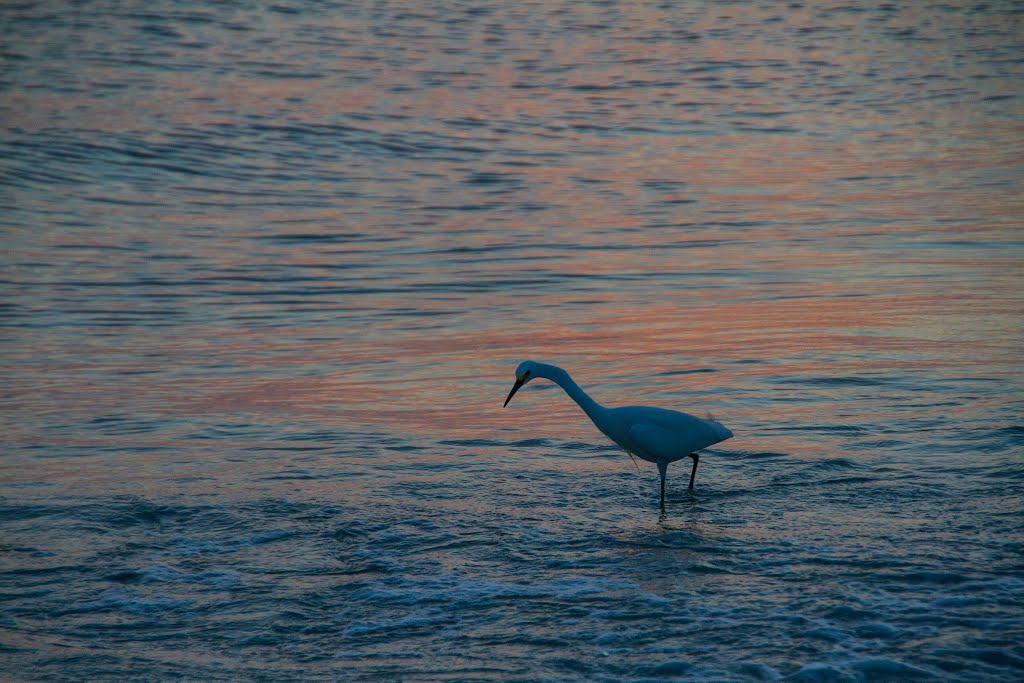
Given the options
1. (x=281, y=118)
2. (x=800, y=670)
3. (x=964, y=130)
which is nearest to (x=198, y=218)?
(x=281, y=118)

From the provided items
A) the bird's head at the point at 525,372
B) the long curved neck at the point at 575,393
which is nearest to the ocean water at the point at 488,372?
the long curved neck at the point at 575,393

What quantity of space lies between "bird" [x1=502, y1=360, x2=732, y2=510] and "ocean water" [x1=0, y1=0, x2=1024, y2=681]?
0.31 meters

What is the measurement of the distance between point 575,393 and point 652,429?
567 millimetres

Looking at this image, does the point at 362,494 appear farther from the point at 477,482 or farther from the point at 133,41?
the point at 133,41

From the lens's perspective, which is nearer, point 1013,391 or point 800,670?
point 800,670

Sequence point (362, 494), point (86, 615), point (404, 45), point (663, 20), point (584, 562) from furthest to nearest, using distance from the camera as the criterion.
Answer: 1. point (663, 20)
2. point (404, 45)
3. point (362, 494)
4. point (584, 562)
5. point (86, 615)

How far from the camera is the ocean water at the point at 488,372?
548 centimetres

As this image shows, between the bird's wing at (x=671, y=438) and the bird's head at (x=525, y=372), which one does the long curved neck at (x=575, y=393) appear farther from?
the bird's wing at (x=671, y=438)

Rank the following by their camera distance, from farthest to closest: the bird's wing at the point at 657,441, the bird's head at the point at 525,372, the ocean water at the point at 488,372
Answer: the bird's head at the point at 525,372 < the bird's wing at the point at 657,441 < the ocean water at the point at 488,372

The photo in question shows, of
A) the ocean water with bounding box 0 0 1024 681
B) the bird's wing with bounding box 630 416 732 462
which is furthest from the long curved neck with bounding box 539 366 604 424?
the ocean water with bounding box 0 0 1024 681

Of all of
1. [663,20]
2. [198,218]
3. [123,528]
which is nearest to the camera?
[123,528]

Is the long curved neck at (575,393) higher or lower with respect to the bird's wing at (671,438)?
higher

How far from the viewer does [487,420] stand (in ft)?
28.9

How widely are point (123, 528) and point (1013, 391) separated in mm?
6441
